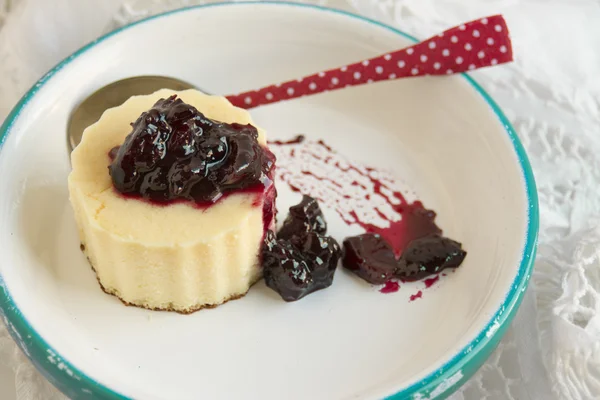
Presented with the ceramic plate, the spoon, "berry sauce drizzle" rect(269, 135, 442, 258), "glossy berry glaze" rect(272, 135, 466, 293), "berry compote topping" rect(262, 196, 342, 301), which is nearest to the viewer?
the ceramic plate

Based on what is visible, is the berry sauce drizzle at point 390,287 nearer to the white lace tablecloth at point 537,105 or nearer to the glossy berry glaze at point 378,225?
the glossy berry glaze at point 378,225

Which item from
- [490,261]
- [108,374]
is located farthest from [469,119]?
[108,374]

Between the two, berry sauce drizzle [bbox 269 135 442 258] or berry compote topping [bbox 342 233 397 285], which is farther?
berry sauce drizzle [bbox 269 135 442 258]

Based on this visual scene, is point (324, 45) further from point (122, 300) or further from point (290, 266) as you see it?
point (122, 300)

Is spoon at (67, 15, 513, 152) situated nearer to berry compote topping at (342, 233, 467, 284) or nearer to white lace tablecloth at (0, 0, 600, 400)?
white lace tablecloth at (0, 0, 600, 400)

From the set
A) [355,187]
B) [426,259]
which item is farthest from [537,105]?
[426,259]

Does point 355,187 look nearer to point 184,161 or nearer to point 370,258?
point 370,258

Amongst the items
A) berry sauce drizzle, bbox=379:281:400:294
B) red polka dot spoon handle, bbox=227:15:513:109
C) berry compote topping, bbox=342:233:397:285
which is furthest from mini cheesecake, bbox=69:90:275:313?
red polka dot spoon handle, bbox=227:15:513:109

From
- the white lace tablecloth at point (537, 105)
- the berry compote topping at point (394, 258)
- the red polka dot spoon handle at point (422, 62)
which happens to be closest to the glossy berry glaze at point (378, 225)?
the berry compote topping at point (394, 258)
